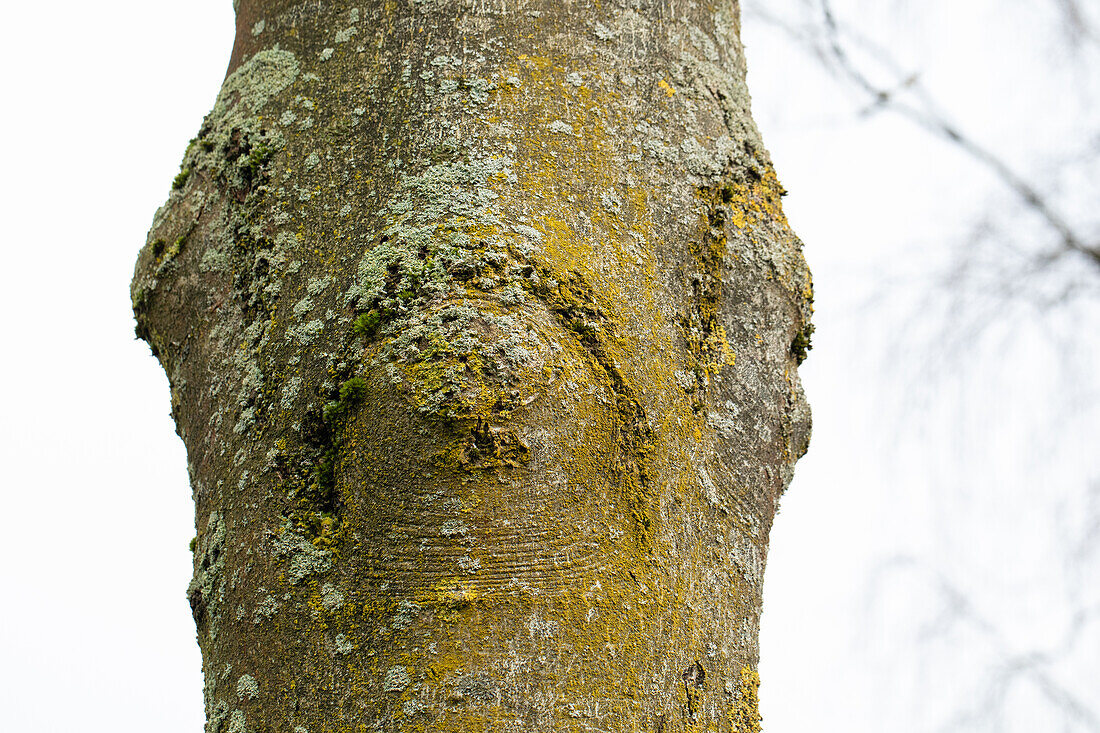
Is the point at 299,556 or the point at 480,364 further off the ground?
the point at 480,364

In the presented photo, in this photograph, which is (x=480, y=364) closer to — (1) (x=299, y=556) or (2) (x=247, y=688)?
(1) (x=299, y=556)

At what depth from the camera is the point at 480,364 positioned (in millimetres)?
806

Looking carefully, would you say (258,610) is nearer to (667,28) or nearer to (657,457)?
(657,457)

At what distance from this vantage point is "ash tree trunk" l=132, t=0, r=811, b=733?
0.78 metres

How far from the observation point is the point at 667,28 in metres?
1.02

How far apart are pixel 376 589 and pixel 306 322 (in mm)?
257

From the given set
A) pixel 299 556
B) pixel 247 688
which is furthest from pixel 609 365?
pixel 247 688

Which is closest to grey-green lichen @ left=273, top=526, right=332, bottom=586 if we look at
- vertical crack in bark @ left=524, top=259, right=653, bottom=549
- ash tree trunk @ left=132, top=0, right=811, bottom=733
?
ash tree trunk @ left=132, top=0, right=811, bottom=733

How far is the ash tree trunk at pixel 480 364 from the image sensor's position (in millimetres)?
779

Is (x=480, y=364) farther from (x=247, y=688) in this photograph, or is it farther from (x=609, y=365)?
(x=247, y=688)

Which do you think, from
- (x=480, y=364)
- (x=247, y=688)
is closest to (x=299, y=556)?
(x=247, y=688)

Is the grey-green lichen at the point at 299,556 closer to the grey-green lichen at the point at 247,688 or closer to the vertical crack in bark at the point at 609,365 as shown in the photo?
the grey-green lichen at the point at 247,688

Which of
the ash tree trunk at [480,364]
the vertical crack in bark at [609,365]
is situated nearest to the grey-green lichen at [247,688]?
the ash tree trunk at [480,364]

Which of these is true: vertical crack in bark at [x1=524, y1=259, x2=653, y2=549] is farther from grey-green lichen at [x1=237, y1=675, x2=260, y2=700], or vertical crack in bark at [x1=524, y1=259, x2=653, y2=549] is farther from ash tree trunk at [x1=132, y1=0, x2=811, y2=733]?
grey-green lichen at [x1=237, y1=675, x2=260, y2=700]
